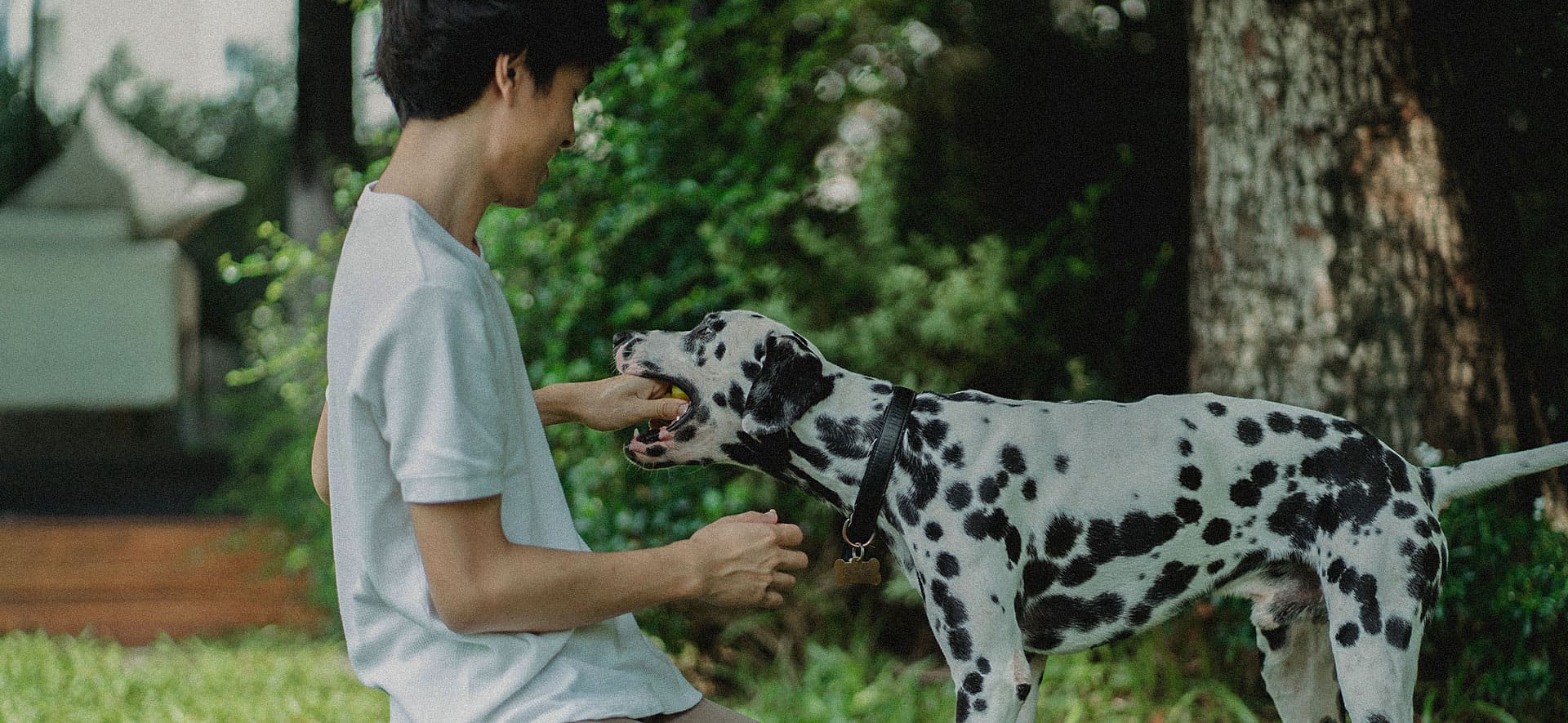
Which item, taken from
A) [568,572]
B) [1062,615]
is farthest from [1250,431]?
[568,572]

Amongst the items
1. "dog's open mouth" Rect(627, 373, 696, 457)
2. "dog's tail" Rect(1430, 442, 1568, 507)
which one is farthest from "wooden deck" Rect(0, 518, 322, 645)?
"dog's tail" Rect(1430, 442, 1568, 507)

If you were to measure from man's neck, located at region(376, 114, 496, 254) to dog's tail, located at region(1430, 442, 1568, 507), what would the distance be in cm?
205

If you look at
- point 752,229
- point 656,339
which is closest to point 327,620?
point 752,229

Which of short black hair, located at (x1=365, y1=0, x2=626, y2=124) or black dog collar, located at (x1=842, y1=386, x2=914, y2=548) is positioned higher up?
short black hair, located at (x1=365, y1=0, x2=626, y2=124)

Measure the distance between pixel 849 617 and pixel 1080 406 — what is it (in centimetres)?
313

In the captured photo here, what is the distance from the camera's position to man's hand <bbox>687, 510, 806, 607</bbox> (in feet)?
6.14

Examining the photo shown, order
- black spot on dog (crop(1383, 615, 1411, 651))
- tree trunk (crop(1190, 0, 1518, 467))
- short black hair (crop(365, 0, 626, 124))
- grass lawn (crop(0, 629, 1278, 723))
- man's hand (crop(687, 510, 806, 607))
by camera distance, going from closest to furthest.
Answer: short black hair (crop(365, 0, 626, 124))
man's hand (crop(687, 510, 806, 607))
black spot on dog (crop(1383, 615, 1411, 651))
tree trunk (crop(1190, 0, 1518, 467))
grass lawn (crop(0, 629, 1278, 723))

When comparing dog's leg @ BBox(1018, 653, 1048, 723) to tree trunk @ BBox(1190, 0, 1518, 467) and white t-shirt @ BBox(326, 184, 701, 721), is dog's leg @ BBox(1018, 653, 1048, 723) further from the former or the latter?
tree trunk @ BBox(1190, 0, 1518, 467)

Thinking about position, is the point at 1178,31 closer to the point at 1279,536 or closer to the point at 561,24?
the point at 1279,536

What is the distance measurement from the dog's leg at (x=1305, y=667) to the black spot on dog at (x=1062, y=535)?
1.75 ft

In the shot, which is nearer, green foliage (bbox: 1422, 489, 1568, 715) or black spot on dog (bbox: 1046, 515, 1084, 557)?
black spot on dog (bbox: 1046, 515, 1084, 557)

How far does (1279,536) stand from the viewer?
8.41ft

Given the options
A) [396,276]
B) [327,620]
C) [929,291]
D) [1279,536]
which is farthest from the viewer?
[327,620]

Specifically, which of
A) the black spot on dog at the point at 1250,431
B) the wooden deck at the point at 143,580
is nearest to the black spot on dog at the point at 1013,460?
the black spot on dog at the point at 1250,431
